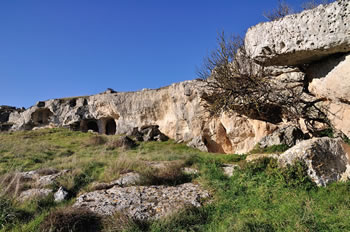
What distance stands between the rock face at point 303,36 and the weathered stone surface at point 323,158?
6.90ft

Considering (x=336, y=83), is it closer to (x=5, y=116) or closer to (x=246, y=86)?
(x=246, y=86)

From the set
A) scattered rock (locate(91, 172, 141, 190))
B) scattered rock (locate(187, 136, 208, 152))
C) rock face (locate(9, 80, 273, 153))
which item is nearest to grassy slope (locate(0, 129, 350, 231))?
scattered rock (locate(91, 172, 141, 190))

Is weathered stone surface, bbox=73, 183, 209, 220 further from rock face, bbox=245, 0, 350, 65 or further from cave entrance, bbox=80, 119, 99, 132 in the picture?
cave entrance, bbox=80, 119, 99, 132

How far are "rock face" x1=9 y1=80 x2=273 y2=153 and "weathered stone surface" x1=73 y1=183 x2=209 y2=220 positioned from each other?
8458 mm

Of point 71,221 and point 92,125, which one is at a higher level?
point 92,125

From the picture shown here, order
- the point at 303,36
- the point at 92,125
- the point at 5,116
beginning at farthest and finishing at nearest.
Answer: the point at 5,116 < the point at 92,125 < the point at 303,36

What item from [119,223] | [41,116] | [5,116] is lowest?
[119,223]

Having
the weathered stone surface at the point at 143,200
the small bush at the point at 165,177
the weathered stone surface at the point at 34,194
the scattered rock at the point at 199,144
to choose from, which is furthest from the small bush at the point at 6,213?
the scattered rock at the point at 199,144

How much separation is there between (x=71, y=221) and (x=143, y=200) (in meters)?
1.62

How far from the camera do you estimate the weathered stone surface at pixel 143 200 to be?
446 centimetres

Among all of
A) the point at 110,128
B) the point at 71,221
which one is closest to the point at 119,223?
the point at 71,221

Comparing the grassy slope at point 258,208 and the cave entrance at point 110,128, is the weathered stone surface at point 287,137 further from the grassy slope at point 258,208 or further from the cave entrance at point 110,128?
the cave entrance at point 110,128

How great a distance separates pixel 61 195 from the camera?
218 inches

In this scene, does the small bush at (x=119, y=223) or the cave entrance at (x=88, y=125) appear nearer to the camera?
the small bush at (x=119, y=223)
